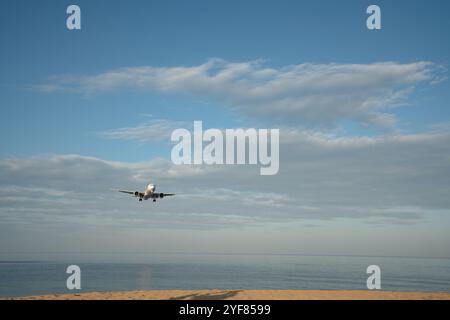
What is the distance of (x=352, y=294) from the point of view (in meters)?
47.7

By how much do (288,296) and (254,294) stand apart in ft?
13.6
